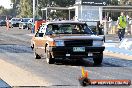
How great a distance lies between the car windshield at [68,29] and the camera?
15.9m

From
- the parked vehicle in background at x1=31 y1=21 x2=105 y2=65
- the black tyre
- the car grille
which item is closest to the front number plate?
the parked vehicle in background at x1=31 y1=21 x2=105 y2=65

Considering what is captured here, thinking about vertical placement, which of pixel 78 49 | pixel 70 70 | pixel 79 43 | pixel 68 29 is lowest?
pixel 70 70

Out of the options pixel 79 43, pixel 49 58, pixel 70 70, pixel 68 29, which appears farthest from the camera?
pixel 68 29

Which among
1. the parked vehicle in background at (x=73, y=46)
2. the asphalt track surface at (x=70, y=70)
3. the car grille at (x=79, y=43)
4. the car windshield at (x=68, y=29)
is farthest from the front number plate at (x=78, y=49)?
the car windshield at (x=68, y=29)

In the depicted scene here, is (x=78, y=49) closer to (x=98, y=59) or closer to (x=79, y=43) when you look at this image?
(x=79, y=43)

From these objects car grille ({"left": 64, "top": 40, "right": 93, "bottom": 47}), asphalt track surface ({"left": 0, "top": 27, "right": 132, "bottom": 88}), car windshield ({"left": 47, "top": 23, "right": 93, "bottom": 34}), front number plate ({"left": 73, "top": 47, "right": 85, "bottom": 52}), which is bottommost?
asphalt track surface ({"left": 0, "top": 27, "right": 132, "bottom": 88})

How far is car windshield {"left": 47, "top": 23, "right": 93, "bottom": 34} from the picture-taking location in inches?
627

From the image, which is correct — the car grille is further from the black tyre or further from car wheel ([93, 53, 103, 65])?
the black tyre

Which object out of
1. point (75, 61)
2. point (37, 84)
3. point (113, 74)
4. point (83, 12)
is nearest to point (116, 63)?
point (75, 61)

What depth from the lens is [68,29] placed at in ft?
52.7

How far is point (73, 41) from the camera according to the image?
1473 cm

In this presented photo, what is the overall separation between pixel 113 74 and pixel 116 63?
141 inches

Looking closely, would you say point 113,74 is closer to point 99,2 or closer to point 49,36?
point 49,36

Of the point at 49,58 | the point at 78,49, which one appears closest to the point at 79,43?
the point at 78,49
